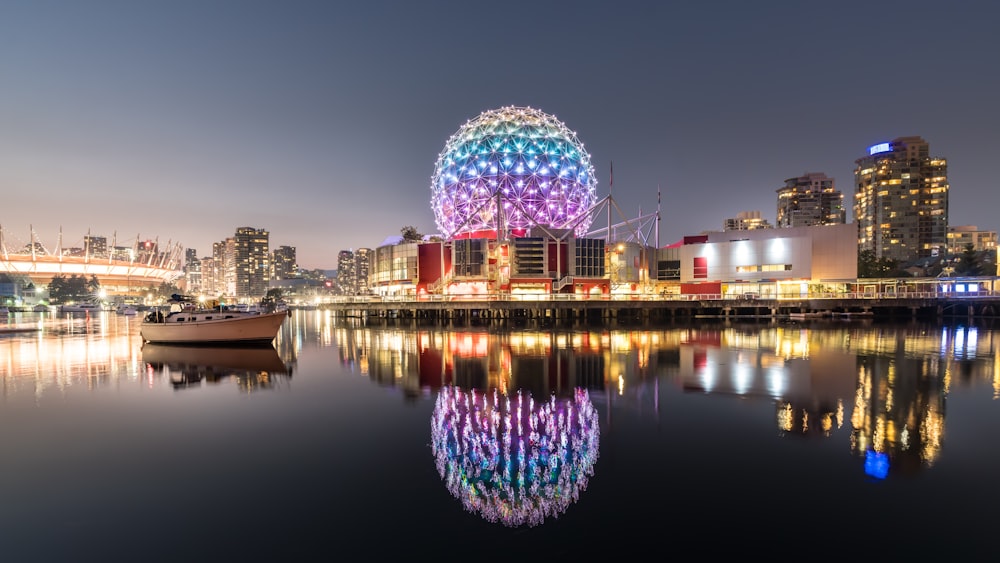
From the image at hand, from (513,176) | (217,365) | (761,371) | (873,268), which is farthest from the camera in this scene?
(873,268)

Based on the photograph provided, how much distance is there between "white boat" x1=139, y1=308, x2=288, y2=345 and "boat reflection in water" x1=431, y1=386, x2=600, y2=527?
62.7 feet

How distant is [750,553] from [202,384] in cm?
1849

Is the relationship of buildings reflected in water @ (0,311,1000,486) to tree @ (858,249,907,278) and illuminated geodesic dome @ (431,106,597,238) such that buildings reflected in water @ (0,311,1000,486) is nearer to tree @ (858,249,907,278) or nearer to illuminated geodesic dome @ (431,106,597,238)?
illuminated geodesic dome @ (431,106,597,238)

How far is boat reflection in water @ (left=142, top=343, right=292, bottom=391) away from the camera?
18.6 meters

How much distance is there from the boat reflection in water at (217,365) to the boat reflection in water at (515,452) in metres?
9.32

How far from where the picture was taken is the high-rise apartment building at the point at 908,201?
554ft

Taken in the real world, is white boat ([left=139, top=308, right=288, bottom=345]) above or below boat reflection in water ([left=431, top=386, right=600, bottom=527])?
above

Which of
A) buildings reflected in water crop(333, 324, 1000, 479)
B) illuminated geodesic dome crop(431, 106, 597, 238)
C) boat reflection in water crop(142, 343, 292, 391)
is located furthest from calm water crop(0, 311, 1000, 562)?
illuminated geodesic dome crop(431, 106, 597, 238)

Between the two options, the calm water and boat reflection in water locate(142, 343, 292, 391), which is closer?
the calm water

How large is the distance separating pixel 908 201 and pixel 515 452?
220619 mm

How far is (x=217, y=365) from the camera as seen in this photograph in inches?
868

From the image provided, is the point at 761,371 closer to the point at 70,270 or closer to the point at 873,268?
the point at 873,268

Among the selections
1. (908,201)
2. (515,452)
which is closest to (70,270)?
(515,452)

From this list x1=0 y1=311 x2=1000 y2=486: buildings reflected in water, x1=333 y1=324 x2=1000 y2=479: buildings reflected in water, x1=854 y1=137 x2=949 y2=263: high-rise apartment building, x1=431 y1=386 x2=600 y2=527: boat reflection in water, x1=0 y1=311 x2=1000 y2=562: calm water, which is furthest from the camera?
x1=854 y1=137 x2=949 y2=263: high-rise apartment building
